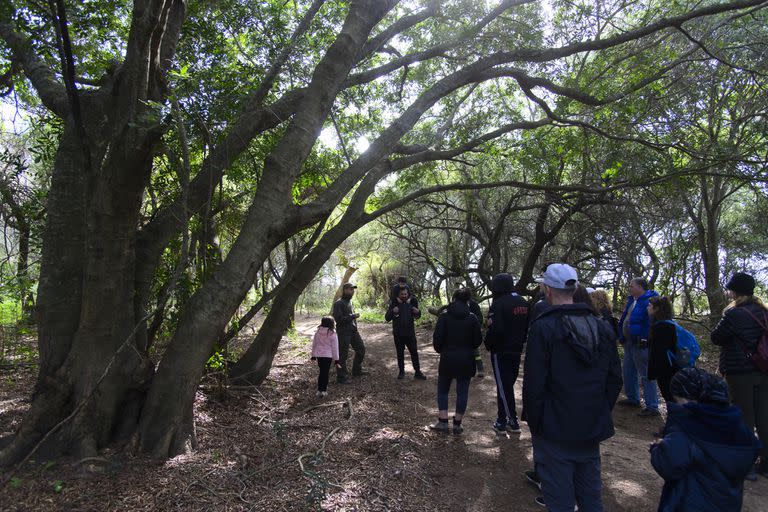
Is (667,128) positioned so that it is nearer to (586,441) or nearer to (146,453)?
(586,441)

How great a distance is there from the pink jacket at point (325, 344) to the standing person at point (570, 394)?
15.4 ft

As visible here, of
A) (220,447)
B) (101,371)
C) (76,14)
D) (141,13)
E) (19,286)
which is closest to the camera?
(141,13)

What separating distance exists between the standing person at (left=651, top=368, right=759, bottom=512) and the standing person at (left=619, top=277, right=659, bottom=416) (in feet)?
13.0

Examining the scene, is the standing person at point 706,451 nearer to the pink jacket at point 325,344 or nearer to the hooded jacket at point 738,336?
the hooded jacket at point 738,336

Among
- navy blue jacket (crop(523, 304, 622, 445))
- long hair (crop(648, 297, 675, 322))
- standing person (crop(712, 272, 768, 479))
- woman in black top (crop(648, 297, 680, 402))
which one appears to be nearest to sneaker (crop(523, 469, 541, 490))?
navy blue jacket (crop(523, 304, 622, 445))

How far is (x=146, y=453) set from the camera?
4.56 m

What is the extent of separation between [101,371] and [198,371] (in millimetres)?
968

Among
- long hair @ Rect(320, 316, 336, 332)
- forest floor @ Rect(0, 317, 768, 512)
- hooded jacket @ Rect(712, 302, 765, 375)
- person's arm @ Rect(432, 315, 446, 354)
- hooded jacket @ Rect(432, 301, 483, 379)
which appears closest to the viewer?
forest floor @ Rect(0, 317, 768, 512)

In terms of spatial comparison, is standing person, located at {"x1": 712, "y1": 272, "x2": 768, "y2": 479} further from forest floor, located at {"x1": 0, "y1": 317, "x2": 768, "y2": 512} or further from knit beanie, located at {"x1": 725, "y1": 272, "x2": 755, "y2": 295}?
forest floor, located at {"x1": 0, "y1": 317, "x2": 768, "y2": 512}

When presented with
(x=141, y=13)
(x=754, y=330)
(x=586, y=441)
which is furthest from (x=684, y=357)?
(x=141, y=13)

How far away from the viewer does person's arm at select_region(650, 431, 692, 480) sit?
8.20ft

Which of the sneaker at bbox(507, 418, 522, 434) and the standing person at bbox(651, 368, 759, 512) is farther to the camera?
the sneaker at bbox(507, 418, 522, 434)

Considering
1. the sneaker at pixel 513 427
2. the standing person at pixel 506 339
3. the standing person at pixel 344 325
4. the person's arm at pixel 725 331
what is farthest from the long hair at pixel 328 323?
the person's arm at pixel 725 331

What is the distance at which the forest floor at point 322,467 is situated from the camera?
3854 millimetres
